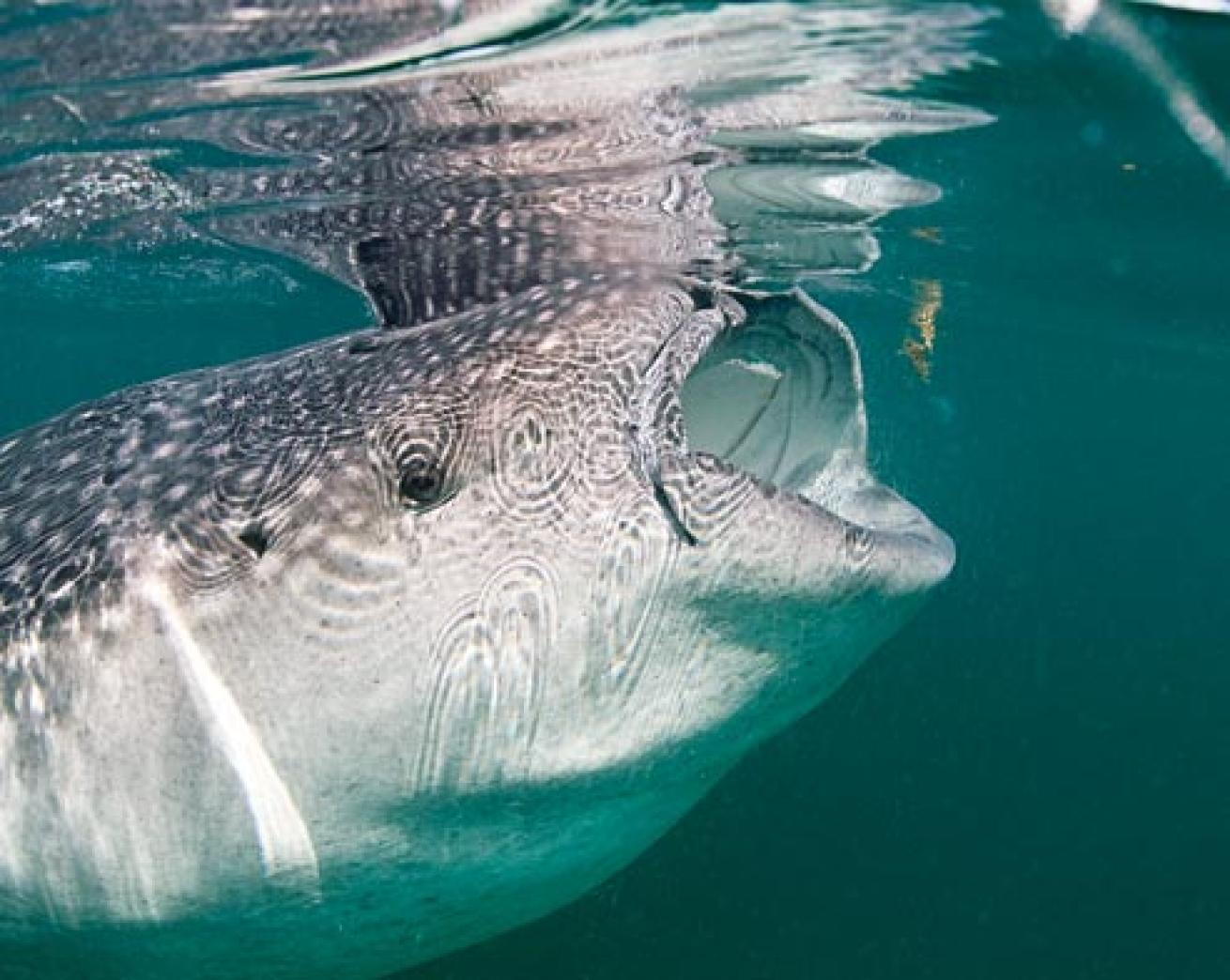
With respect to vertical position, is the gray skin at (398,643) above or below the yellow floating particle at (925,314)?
above

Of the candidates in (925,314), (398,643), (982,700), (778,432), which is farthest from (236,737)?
(982,700)

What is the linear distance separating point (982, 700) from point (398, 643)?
2638 centimetres

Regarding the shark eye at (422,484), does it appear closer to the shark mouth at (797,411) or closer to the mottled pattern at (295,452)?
the mottled pattern at (295,452)

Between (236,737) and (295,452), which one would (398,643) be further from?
(295,452)

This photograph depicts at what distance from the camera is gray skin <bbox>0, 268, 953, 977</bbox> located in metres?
2.45

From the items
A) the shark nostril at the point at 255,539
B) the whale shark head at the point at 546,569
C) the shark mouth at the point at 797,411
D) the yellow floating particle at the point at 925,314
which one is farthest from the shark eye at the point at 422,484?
the yellow floating particle at the point at 925,314

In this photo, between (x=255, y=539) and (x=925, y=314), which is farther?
(x=925, y=314)

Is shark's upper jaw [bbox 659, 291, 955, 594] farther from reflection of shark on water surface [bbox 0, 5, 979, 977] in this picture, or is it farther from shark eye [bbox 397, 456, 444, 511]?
shark eye [bbox 397, 456, 444, 511]

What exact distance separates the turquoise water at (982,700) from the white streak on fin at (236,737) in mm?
2162

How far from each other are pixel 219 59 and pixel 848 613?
509 cm

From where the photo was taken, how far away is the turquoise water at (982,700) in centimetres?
809

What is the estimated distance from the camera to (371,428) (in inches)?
104

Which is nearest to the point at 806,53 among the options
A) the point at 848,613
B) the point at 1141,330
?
the point at 848,613

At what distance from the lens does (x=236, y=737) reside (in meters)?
2.43
